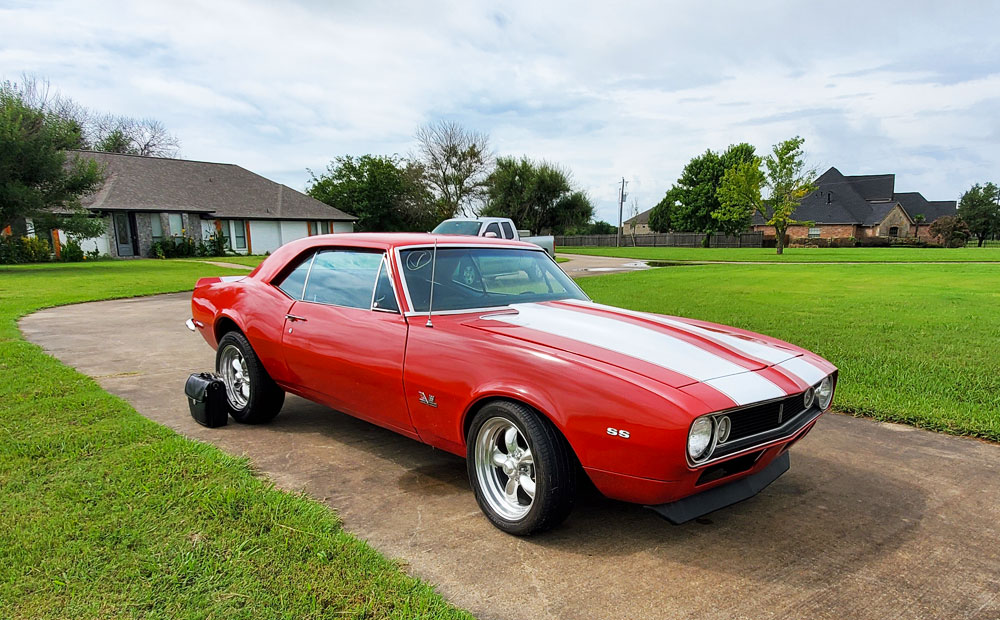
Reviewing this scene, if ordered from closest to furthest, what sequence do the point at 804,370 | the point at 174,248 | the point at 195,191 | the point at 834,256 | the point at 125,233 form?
the point at 804,370 < the point at 125,233 < the point at 174,248 < the point at 834,256 < the point at 195,191

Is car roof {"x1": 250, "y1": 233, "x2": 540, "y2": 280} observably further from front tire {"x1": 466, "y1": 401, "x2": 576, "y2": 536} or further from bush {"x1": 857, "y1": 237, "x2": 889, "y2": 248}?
bush {"x1": 857, "y1": 237, "x2": 889, "y2": 248}

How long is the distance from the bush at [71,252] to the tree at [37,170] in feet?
16.5

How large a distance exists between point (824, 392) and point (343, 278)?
2.97m

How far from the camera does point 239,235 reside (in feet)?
119

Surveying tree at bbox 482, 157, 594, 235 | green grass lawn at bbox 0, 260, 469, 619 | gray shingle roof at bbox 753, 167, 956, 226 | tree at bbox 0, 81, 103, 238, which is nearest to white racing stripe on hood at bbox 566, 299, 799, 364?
green grass lawn at bbox 0, 260, 469, 619

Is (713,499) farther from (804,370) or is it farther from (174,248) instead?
(174,248)

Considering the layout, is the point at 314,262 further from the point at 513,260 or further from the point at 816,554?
the point at 816,554

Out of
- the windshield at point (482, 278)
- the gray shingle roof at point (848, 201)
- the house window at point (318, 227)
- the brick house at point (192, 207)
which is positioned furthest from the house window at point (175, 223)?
the gray shingle roof at point (848, 201)

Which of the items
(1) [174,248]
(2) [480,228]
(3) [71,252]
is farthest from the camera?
(1) [174,248]

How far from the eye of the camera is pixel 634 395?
2387mm

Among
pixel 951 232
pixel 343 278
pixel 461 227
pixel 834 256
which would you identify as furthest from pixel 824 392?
pixel 951 232

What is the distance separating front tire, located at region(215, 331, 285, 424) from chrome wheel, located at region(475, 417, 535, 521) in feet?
7.03

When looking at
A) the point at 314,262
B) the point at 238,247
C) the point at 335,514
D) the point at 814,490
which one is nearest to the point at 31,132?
the point at 238,247

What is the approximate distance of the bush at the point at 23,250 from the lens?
2527 centimetres
